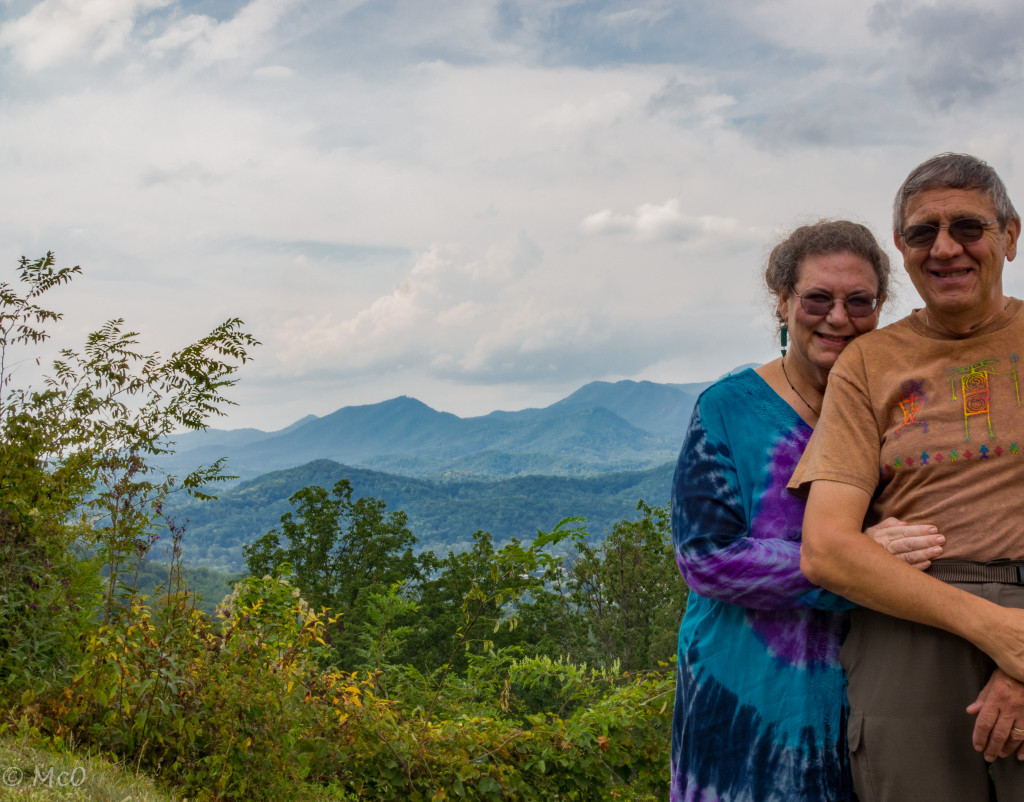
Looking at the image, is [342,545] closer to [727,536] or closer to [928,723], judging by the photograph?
[727,536]

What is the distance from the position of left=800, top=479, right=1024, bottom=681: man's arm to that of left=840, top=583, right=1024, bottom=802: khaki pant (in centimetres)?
5

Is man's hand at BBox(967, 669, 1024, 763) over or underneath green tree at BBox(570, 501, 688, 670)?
over

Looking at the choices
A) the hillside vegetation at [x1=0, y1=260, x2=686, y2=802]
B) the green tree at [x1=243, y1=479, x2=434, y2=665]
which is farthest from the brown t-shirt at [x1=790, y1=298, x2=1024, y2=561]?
the green tree at [x1=243, y1=479, x2=434, y2=665]

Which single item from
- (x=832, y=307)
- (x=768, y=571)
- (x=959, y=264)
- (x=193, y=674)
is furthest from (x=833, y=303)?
(x=193, y=674)

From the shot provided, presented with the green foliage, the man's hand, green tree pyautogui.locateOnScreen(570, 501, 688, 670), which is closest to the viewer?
the man's hand

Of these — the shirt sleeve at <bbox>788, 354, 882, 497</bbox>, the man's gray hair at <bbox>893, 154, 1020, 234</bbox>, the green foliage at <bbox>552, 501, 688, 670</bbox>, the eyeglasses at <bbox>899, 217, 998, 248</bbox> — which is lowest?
the green foliage at <bbox>552, 501, 688, 670</bbox>

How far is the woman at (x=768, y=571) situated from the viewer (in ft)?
5.92

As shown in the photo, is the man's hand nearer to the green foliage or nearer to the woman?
the woman

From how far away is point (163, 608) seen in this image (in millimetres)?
3602

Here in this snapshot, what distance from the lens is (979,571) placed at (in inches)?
63.5

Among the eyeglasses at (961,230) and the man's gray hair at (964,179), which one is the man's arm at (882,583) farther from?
the man's gray hair at (964,179)

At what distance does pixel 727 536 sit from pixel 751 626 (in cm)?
22

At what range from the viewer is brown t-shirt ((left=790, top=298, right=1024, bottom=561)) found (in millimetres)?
1627

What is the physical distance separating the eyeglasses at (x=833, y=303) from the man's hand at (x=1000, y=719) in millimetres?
835
